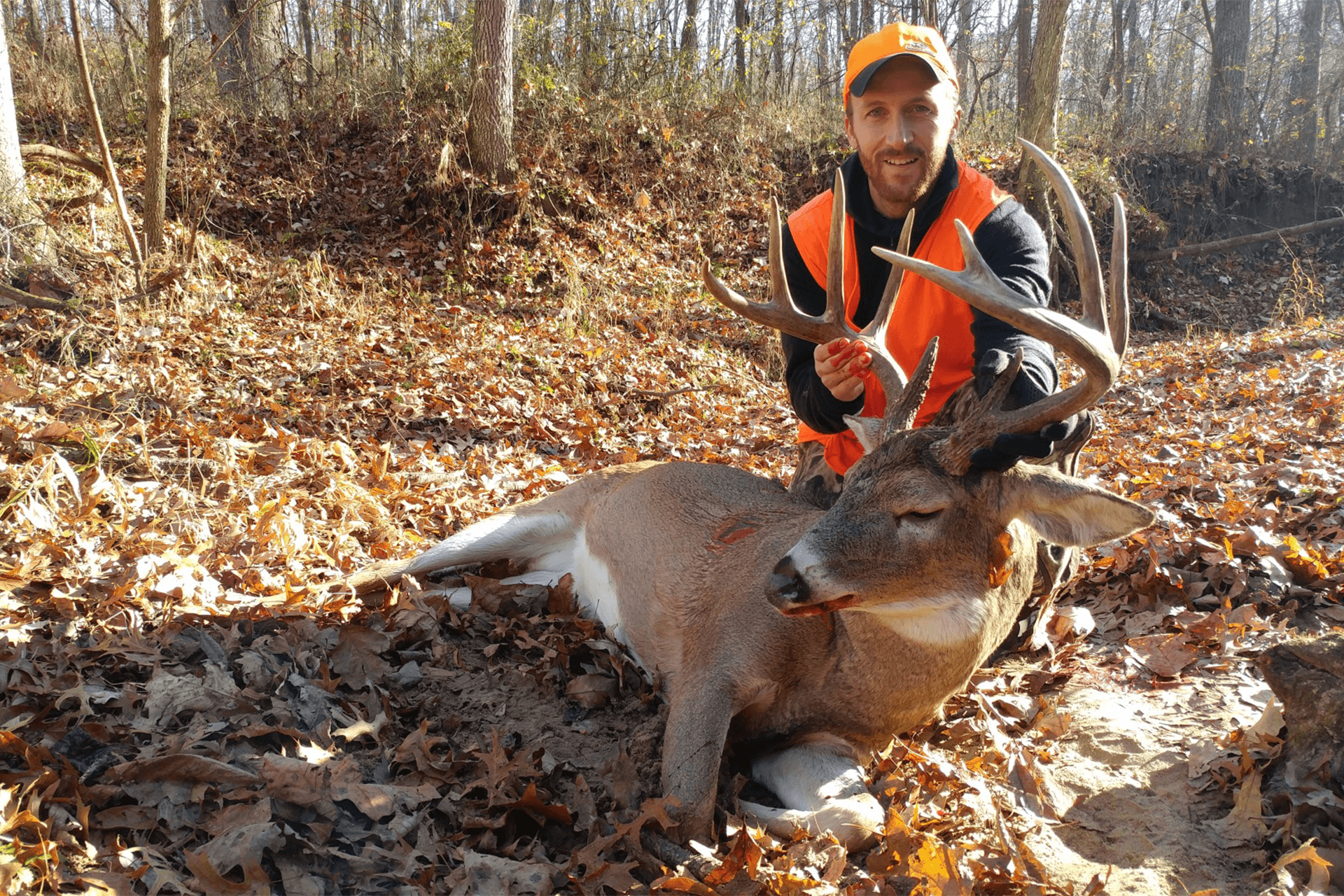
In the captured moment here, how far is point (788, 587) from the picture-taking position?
278 cm

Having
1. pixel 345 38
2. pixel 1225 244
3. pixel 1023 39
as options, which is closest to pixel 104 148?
pixel 345 38

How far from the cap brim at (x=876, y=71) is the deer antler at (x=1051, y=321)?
1.39 metres

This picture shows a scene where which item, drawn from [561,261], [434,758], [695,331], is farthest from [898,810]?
[561,261]

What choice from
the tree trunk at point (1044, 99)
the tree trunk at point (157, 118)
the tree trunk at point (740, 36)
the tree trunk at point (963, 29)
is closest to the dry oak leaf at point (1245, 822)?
the tree trunk at point (157, 118)

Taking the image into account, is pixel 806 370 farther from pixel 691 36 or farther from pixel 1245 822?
pixel 691 36

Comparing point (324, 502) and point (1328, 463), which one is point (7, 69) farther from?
point (1328, 463)

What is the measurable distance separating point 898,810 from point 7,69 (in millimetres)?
7884

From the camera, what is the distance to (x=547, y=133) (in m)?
11.9

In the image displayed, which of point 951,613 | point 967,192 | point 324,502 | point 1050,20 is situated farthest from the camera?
point 1050,20

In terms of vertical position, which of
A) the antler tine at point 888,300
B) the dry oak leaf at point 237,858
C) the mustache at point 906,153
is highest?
the mustache at point 906,153

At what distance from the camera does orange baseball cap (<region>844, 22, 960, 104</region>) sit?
4.05 meters

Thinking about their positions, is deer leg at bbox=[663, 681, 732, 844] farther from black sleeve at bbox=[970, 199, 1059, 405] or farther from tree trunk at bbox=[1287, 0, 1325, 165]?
tree trunk at bbox=[1287, 0, 1325, 165]

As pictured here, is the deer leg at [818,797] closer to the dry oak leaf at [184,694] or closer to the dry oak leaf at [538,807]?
the dry oak leaf at [538,807]

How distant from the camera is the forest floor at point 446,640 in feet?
8.45
